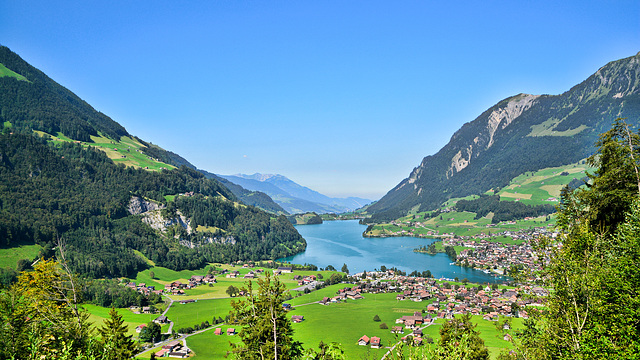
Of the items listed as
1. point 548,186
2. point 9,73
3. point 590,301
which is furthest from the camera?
point 548,186

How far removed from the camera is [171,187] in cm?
16150

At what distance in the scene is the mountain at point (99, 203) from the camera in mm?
92250

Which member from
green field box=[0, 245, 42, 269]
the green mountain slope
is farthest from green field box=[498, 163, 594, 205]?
the green mountain slope

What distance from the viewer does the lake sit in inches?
4151

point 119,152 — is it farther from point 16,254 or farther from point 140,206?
point 16,254

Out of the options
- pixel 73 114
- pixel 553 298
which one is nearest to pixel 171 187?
pixel 73 114

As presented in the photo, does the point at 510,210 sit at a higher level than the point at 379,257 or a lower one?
higher

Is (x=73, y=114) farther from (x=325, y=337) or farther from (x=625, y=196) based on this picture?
(x=625, y=196)

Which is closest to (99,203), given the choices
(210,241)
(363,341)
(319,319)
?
(210,241)

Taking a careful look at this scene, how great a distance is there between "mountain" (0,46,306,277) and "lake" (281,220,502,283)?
639 inches

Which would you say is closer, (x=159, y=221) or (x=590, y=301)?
(x=590, y=301)

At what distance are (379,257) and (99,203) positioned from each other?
369 feet

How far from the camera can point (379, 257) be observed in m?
134

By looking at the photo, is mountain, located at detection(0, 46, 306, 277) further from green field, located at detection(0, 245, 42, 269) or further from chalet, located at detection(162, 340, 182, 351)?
chalet, located at detection(162, 340, 182, 351)
